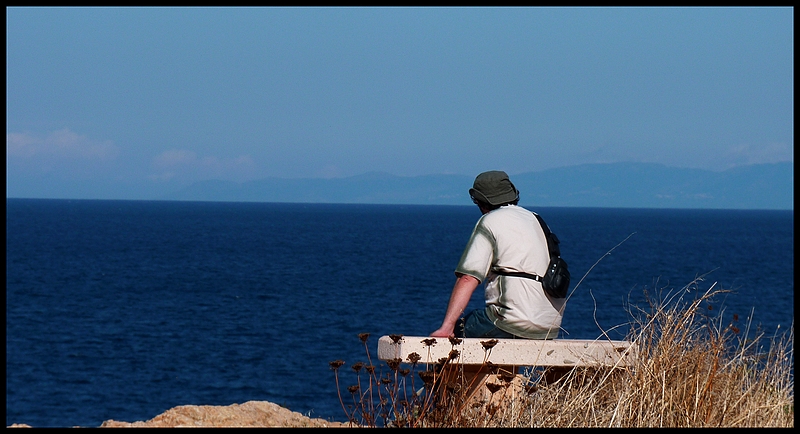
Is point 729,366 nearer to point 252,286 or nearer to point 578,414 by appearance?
point 578,414

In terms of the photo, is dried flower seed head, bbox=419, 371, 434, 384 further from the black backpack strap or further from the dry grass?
the black backpack strap

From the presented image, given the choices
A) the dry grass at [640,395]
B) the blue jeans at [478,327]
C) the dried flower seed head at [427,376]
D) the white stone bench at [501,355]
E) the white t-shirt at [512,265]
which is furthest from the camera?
the blue jeans at [478,327]

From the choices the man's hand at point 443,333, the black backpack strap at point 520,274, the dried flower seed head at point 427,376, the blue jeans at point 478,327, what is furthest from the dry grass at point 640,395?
the black backpack strap at point 520,274

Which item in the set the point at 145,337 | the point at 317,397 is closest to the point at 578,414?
the point at 317,397

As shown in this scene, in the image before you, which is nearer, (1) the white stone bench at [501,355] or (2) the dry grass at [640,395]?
(2) the dry grass at [640,395]

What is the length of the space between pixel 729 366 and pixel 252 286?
63991 mm

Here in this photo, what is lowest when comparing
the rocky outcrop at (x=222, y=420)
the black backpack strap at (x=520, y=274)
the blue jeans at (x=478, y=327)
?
the rocky outcrop at (x=222, y=420)

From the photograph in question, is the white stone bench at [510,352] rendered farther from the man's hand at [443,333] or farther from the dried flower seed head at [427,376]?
the dried flower seed head at [427,376]

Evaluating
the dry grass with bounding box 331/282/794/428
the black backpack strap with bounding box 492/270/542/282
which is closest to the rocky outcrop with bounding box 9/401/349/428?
the dry grass with bounding box 331/282/794/428

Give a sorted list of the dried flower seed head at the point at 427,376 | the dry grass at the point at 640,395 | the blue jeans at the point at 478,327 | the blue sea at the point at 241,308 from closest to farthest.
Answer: the dried flower seed head at the point at 427,376 < the dry grass at the point at 640,395 < the blue jeans at the point at 478,327 < the blue sea at the point at 241,308

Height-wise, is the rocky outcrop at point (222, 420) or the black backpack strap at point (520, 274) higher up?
the black backpack strap at point (520, 274)

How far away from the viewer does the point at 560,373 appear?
6.09m

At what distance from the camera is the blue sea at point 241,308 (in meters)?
36.5

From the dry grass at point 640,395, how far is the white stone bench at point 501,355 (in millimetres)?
73
